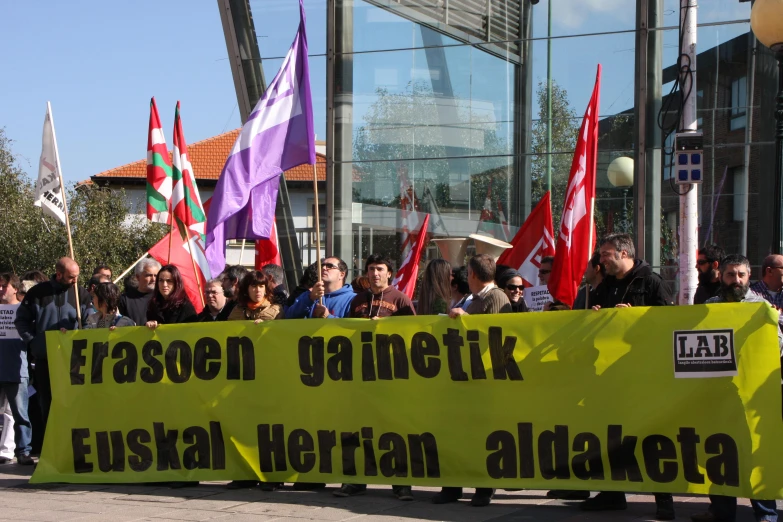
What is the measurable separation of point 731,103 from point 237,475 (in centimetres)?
755

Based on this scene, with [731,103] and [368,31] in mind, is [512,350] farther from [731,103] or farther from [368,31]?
[368,31]

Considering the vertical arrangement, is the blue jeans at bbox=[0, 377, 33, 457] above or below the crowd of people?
below

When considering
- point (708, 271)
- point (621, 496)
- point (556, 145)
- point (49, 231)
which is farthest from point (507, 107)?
point (49, 231)

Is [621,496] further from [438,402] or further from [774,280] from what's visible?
[774,280]

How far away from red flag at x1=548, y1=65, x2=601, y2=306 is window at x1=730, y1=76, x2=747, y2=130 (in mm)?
2628

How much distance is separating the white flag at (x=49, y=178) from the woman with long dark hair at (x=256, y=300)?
2.44 m

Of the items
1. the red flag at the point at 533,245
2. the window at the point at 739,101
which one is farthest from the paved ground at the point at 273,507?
the window at the point at 739,101

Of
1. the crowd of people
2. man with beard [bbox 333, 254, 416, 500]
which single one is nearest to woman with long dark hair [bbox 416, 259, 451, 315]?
the crowd of people

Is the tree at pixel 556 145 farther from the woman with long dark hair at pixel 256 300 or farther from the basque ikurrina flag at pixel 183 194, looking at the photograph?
the woman with long dark hair at pixel 256 300

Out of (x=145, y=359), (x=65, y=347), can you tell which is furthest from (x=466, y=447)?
(x=65, y=347)

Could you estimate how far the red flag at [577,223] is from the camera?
A: 9445 mm

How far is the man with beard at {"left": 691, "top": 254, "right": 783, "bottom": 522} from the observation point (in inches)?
244

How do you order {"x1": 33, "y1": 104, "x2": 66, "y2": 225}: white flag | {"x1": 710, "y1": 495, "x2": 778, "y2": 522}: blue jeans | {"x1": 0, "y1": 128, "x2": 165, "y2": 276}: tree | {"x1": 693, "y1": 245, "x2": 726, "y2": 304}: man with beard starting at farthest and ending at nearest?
1. {"x1": 0, "y1": 128, "x2": 165, "y2": 276}: tree
2. {"x1": 33, "y1": 104, "x2": 66, "y2": 225}: white flag
3. {"x1": 693, "y1": 245, "x2": 726, "y2": 304}: man with beard
4. {"x1": 710, "y1": 495, "x2": 778, "y2": 522}: blue jeans

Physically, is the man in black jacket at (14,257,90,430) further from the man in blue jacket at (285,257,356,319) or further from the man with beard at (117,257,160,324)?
the man in blue jacket at (285,257,356,319)
